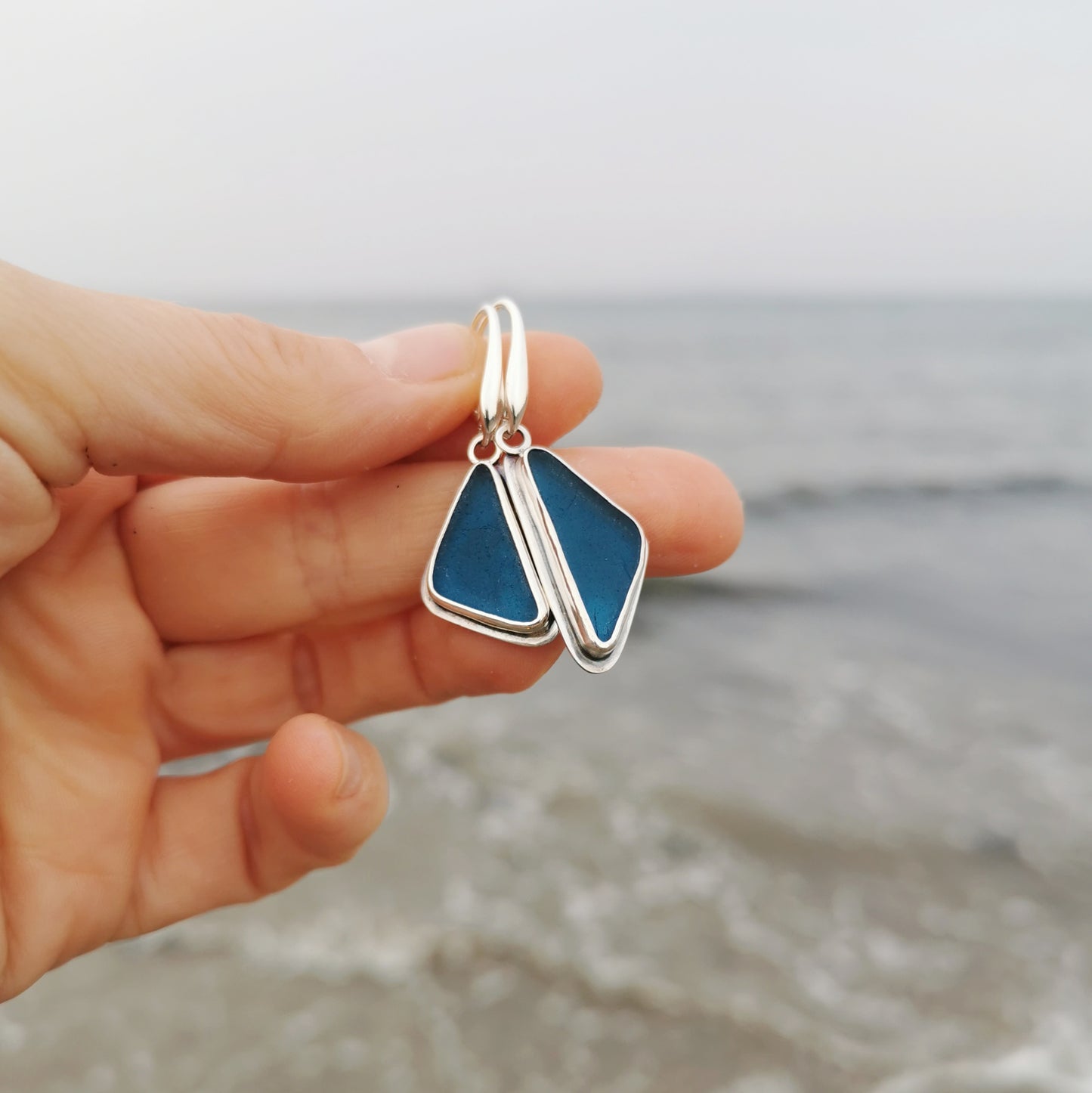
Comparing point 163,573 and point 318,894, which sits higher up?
point 163,573

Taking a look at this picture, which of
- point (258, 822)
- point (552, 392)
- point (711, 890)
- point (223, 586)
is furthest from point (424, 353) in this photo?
point (711, 890)

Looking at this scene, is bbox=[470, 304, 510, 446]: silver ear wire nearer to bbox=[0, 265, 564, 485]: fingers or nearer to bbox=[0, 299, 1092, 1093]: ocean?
bbox=[0, 265, 564, 485]: fingers

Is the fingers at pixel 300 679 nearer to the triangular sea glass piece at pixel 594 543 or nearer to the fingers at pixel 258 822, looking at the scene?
the fingers at pixel 258 822

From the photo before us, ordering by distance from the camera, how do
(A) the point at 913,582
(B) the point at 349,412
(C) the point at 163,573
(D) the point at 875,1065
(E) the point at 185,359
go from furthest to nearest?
(A) the point at 913,582
(D) the point at 875,1065
(C) the point at 163,573
(B) the point at 349,412
(E) the point at 185,359

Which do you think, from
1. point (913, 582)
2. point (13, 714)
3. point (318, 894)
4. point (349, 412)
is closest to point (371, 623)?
point (349, 412)

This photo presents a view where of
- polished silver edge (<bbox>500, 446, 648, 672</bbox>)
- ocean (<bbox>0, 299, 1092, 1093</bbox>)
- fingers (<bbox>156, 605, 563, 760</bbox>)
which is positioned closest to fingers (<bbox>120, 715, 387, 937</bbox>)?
fingers (<bbox>156, 605, 563, 760</bbox>)

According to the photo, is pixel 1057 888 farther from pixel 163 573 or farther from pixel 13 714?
pixel 13 714

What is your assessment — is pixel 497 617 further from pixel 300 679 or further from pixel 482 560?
pixel 300 679

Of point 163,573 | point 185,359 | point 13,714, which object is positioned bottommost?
point 13,714
